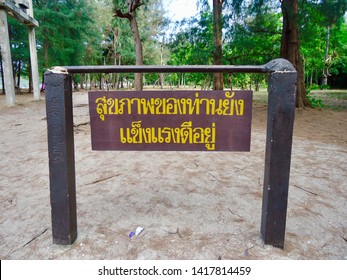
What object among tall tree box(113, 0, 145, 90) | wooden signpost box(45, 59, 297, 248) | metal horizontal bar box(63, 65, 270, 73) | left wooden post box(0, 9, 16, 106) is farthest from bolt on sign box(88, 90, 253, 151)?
left wooden post box(0, 9, 16, 106)

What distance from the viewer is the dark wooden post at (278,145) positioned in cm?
171

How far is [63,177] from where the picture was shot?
1847mm

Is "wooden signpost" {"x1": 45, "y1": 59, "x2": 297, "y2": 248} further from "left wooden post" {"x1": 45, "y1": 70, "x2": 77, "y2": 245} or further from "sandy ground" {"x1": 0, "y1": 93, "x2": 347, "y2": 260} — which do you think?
"sandy ground" {"x1": 0, "y1": 93, "x2": 347, "y2": 260}

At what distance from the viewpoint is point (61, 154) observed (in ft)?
5.99

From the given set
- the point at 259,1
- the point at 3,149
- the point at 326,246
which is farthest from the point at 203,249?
the point at 259,1

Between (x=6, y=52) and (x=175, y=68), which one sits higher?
(x=6, y=52)

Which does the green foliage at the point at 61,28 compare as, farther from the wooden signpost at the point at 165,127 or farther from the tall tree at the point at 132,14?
the wooden signpost at the point at 165,127

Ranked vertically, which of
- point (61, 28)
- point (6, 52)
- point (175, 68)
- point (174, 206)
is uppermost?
point (61, 28)

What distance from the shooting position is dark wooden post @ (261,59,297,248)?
171 cm

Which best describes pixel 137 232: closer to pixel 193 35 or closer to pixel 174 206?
pixel 174 206

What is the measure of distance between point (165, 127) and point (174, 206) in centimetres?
101

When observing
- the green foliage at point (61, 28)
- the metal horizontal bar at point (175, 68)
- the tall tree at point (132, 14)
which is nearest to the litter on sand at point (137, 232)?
the metal horizontal bar at point (175, 68)

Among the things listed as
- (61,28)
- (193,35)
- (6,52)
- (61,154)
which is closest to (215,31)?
(193,35)

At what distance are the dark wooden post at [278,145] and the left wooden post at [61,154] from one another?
1.31m
